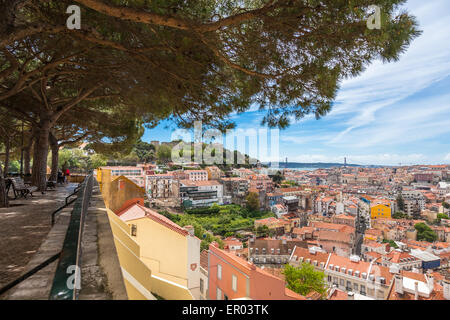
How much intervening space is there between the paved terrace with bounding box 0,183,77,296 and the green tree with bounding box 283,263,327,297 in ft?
40.6

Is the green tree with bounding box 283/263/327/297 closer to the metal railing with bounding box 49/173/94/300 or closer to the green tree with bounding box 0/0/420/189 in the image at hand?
the green tree with bounding box 0/0/420/189

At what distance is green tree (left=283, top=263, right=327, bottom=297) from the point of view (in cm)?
1239

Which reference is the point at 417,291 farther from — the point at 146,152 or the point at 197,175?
the point at 197,175

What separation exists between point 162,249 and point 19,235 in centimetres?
153

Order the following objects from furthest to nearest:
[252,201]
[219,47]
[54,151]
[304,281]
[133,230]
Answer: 1. [252,201]
2. [304,281]
3. [54,151]
4. [133,230]
5. [219,47]

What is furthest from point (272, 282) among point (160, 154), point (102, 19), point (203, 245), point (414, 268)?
point (160, 154)

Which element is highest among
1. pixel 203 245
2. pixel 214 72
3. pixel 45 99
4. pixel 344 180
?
pixel 45 99

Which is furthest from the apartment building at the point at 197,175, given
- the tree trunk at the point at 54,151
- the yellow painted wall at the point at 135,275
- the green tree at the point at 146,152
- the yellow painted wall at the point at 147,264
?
the yellow painted wall at the point at 135,275

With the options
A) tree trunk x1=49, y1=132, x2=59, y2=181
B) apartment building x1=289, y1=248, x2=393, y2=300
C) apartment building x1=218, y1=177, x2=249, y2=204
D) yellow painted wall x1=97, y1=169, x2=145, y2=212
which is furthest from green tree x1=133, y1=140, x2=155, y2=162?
yellow painted wall x1=97, y1=169, x2=145, y2=212

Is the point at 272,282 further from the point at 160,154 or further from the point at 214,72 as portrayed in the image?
the point at 160,154

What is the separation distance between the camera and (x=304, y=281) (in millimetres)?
12766

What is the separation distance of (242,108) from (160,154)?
28.3 m

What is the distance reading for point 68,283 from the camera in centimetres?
66

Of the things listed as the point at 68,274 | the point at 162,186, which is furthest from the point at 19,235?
the point at 162,186
